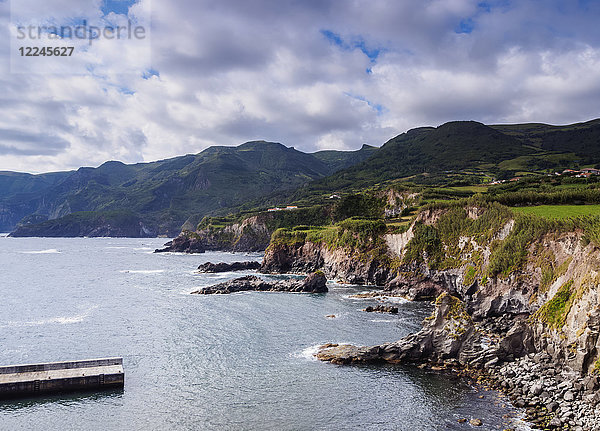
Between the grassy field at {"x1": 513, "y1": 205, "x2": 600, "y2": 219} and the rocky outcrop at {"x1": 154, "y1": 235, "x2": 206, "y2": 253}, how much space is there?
142m

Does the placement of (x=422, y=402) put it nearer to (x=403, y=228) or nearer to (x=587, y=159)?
(x=403, y=228)

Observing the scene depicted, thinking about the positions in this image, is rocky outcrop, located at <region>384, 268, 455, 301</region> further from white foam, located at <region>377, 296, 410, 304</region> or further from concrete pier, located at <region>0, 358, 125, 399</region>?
concrete pier, located at <region>0, 358, 125, 399</region>

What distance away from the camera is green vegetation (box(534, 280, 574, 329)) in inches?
1411

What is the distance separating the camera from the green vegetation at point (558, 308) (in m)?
35.8

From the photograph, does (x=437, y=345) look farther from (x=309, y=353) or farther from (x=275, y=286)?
(x=275, y=286)

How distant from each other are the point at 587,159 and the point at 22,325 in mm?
220449

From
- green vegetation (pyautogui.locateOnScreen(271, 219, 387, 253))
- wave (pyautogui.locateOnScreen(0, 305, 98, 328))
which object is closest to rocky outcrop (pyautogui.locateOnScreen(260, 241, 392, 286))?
green vegetation (pyautogui.locateOnScreen(271, 219, 387, 253))

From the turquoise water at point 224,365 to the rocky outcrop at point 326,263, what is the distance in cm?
1158

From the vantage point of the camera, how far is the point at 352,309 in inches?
2520

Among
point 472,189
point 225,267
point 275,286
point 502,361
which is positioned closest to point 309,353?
point 502,361

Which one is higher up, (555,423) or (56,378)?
(56,378)

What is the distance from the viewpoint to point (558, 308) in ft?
123

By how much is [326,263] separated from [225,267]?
98.7 ft

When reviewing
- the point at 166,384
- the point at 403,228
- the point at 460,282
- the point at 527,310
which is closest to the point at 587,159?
the point at 403,228
